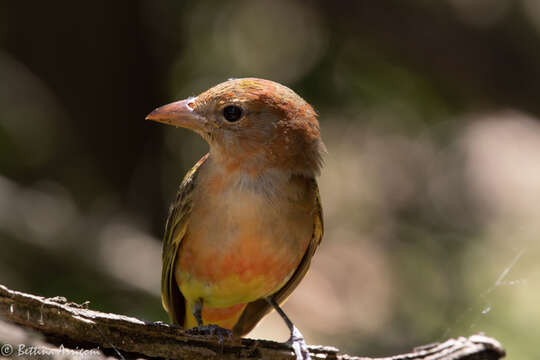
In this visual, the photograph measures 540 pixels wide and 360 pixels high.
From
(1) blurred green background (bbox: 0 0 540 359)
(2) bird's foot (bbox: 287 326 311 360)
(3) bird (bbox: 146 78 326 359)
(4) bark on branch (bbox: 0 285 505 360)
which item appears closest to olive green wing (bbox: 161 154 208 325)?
(3) bird (bbox: 146 78 326 359)

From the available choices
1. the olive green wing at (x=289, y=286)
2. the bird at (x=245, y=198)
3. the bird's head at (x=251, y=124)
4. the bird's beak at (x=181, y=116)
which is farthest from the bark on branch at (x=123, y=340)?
the bird's beak at (x=181, y=116)

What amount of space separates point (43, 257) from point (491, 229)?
397 cm

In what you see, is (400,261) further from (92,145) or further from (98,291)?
(92,145)

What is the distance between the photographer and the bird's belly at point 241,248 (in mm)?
3238

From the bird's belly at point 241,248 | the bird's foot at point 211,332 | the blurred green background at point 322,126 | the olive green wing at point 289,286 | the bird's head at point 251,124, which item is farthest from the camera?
the blurred green background at point 322,126

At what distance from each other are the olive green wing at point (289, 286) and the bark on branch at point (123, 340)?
1.99 ft

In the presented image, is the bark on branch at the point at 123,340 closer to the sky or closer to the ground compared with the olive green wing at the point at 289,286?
closer to the ground

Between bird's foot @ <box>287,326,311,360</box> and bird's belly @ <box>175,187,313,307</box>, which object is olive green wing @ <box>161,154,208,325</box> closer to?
bird's belly @ <box>175,187,313,307</box>

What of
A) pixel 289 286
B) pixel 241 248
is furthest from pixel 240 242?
pixel 289 286

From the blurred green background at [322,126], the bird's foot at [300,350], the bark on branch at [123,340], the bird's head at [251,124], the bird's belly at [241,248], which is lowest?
the bark on branch at [123,340]

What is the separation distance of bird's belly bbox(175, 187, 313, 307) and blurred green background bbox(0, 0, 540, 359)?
220cm

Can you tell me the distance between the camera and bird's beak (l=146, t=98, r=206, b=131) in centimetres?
343

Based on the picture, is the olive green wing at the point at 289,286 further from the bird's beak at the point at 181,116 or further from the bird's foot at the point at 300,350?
the bird's beak at the point at 181,116

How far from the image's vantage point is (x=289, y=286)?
381 cm
